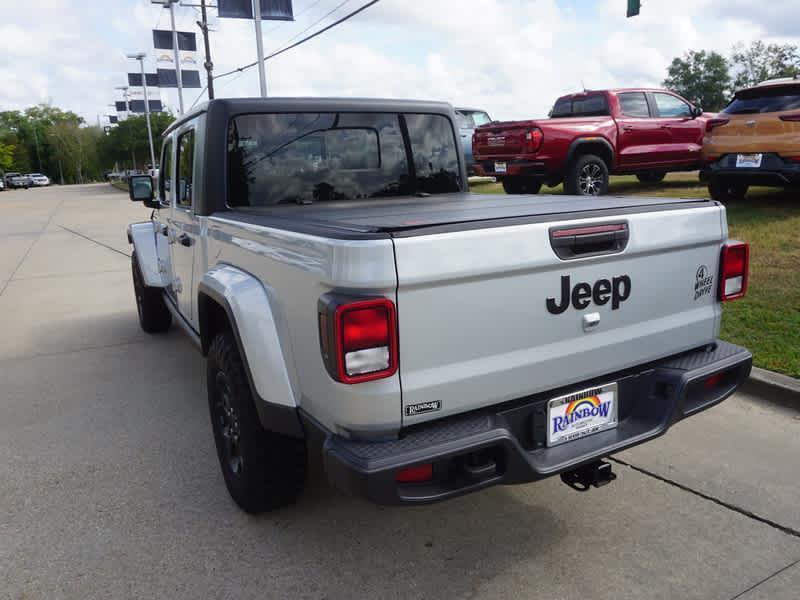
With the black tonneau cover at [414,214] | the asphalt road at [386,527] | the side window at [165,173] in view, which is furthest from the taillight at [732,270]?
the side window at [165,173]

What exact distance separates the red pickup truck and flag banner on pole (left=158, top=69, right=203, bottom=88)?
1065 inches

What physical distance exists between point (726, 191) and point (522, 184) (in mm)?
3330

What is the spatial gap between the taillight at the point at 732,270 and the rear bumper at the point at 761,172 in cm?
597

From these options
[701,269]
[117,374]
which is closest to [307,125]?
[701,269]

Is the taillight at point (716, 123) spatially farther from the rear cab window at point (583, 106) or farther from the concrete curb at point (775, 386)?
the concrete curb at point (775, 386)

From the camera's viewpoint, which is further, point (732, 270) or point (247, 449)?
point (732, 270)

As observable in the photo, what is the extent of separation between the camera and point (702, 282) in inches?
113

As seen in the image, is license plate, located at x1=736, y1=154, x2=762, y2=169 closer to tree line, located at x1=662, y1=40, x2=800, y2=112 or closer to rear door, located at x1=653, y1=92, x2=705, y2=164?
rear door, located at x1=653, y1=92, x2=705, y2=164

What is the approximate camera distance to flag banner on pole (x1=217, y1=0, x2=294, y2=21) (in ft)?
70.3

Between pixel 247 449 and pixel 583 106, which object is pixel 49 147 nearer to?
pixel 583 106

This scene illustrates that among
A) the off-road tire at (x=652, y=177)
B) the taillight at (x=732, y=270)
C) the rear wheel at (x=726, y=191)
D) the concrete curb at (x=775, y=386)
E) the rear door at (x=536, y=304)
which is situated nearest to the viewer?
the rear door at (x=536, y=304)

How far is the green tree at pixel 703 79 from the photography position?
71.1 metres

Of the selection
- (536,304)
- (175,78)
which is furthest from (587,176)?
(175,78)

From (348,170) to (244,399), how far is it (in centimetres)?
157
